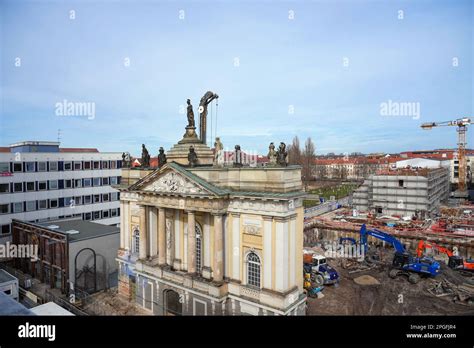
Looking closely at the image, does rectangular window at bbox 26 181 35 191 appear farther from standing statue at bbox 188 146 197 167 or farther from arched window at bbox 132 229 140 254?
standing statue at bbox 188 146 197 167

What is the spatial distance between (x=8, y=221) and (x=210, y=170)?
2941 cm

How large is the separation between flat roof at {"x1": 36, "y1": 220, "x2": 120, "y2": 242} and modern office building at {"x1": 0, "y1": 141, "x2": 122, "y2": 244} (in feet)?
21.3

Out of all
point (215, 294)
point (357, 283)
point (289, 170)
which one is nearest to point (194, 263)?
point (215, 294)

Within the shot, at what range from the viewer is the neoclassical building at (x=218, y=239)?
61.9ft

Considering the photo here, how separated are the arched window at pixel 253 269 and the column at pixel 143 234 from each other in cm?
933

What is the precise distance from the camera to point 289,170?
19.3m

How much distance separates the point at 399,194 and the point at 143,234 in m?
51.6

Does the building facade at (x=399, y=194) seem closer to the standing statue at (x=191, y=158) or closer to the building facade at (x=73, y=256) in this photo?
the building facade at (x=73, y=256)

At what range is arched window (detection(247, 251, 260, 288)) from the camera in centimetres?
1981

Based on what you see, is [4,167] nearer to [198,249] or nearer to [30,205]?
[30,205]

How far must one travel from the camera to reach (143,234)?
25203 mm

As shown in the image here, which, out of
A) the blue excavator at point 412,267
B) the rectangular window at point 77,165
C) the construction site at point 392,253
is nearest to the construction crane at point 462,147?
the construction site at point 392,253

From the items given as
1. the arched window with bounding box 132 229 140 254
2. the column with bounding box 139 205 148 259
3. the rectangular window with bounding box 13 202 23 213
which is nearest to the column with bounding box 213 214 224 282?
the column with bounding box 139 205 148 259
